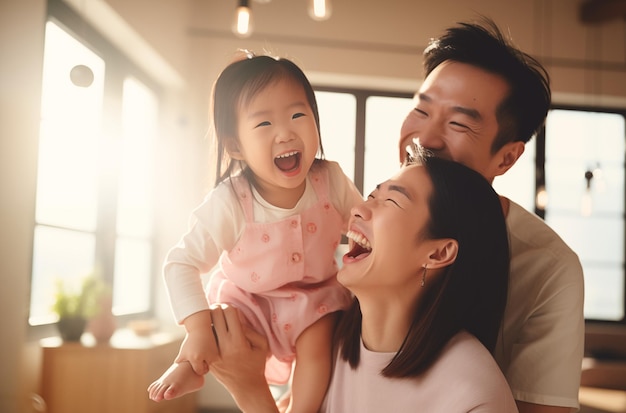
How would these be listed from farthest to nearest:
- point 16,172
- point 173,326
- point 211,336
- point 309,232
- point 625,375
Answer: point 173,326 < point 625,375 < point 16,172 < point 309,232 < point 211,336

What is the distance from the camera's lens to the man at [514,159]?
1295 mm

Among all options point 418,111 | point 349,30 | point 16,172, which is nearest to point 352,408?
point 418,111

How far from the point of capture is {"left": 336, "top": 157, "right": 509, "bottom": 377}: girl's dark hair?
124cm

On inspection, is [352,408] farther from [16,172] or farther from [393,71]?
[393,71]

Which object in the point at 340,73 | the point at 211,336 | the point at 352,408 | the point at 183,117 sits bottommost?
the point at 352,408

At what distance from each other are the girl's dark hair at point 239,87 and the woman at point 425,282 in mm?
330

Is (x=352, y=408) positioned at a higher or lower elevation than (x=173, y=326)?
higher

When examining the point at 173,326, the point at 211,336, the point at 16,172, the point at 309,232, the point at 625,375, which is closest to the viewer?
the point at 211,336

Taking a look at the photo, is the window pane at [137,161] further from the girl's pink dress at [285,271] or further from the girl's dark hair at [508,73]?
the girl's dark hair at [508,73]

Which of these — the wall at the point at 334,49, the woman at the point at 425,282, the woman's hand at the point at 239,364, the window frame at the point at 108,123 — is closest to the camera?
the woman at the point at 425,282

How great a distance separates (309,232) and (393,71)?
14.4 feet

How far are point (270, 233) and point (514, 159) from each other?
0.60m

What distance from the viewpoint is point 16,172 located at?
3.08 metres

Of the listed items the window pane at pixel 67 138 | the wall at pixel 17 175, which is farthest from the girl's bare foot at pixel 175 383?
the window pane at pixel 67 138
